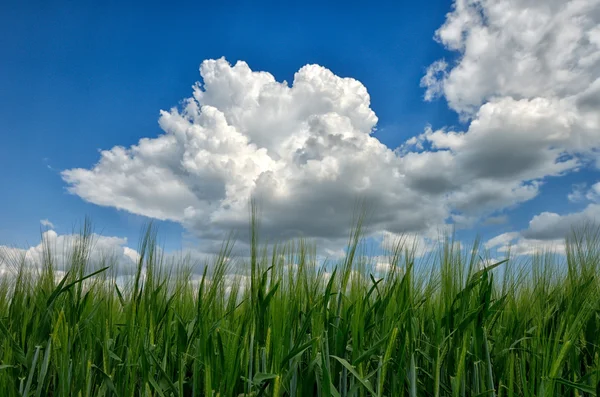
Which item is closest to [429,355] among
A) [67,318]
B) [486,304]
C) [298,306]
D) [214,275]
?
[486,304]

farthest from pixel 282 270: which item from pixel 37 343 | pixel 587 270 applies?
pixel 587 270

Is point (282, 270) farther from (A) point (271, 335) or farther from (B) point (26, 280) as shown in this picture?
(B) point (26, 280)

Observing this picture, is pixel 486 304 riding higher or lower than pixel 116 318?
higher

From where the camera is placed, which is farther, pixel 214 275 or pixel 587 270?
pixel 587 270

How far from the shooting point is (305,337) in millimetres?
2699

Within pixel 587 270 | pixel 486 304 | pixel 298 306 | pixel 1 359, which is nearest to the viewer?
pixel 486 304

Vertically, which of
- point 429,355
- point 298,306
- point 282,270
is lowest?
point 429,355

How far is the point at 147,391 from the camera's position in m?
2.54

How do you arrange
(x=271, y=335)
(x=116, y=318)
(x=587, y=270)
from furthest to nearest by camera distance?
(x=116, y=318), (x=587, y=270), (x=271, y=335)

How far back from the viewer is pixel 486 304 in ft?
8.34

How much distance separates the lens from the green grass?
7.80ft

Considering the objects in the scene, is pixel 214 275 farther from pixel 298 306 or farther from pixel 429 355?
pixel 429 355

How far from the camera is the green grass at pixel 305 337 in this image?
7.80 feet

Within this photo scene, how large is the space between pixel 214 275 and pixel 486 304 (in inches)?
56.9
